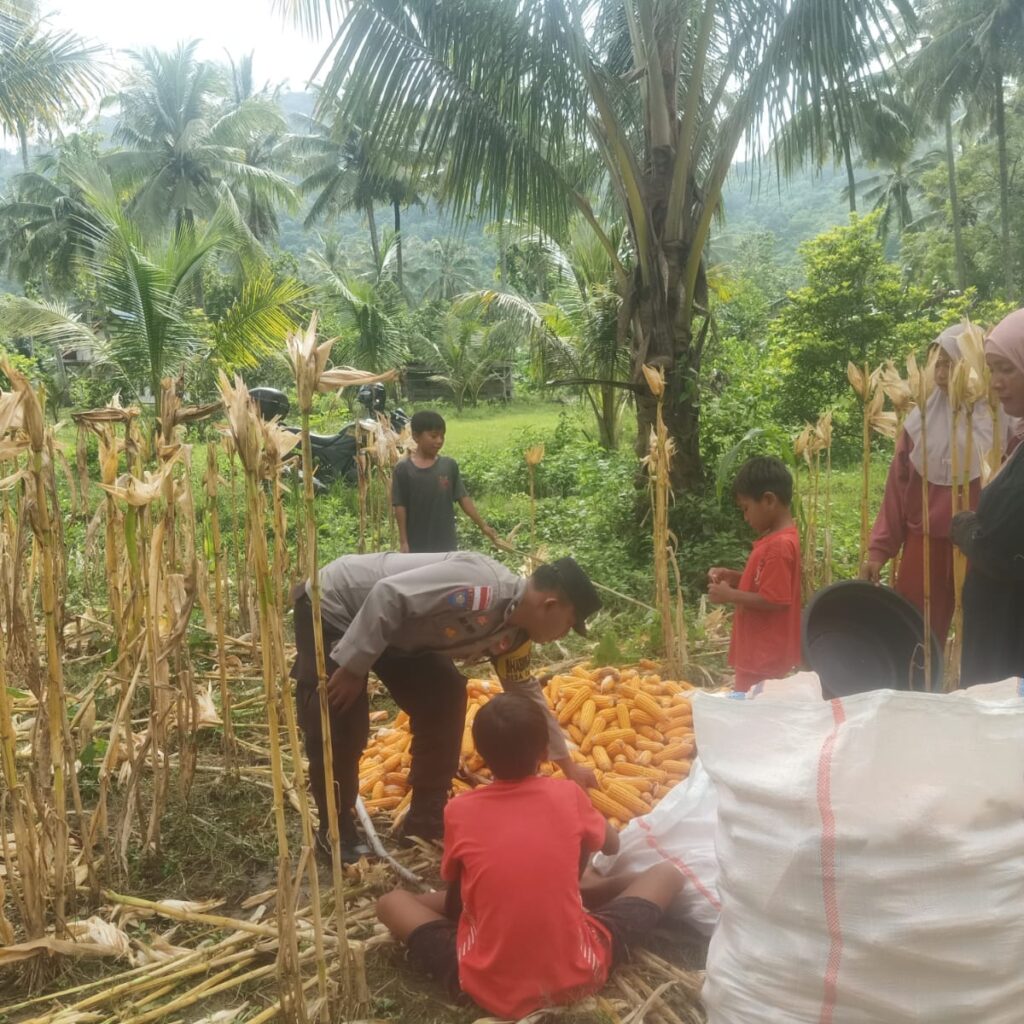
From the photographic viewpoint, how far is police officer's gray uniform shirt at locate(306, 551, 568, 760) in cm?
236

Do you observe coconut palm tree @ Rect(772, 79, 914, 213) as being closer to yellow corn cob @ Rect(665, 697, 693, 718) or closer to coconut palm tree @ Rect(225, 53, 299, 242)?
yellow corn cob @ Rect(665, 697, 693, 718)

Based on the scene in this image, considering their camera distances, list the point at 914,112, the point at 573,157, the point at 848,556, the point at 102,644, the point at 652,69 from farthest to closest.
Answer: the point at 914,112
the point at 573,157
the point at 848,556
the point at 652,69
the point at 102,644

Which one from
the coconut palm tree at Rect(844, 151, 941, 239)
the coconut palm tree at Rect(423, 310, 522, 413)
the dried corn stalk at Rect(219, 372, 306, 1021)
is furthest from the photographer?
the coconut palm tree at Rect(844, 151, 941, 239)

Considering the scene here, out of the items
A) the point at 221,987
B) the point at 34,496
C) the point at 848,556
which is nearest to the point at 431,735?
the point at 221,987

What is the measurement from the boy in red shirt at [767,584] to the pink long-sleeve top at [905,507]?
1.38ft

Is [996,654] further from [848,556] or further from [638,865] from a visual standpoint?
[848,556]

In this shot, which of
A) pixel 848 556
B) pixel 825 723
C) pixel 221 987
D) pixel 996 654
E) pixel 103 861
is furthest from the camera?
pixel 848 556

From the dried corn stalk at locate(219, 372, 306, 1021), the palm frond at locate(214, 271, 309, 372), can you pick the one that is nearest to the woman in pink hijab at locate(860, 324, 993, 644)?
the dried corn stalk at locate(219, 372, 306, 1021)

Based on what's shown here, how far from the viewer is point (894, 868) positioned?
1565 mm

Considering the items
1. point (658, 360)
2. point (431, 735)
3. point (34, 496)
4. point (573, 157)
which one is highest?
point (573, 157)

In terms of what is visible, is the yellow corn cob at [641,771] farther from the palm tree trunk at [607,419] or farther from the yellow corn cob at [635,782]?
the palm tree trunk at [607,419]

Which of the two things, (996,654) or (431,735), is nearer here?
(996,654)

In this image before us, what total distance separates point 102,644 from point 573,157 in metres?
4.90

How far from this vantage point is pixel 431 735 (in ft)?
9.57
